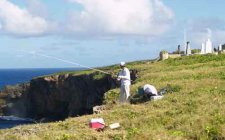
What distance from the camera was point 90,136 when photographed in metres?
16.2

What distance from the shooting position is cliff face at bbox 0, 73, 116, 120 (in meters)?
78.7

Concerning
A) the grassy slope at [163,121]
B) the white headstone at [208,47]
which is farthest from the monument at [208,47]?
the grassy slope at [163,121]

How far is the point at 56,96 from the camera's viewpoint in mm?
96312

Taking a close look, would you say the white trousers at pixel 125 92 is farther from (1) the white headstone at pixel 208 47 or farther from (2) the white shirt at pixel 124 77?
(1) the white headstone at pixel 208 47

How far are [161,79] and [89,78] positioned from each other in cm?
4680

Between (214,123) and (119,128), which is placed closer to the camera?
(214,123)

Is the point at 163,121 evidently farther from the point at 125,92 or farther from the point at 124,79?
the point at 125,92

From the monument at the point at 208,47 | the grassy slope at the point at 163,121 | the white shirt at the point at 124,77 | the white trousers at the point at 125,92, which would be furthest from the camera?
the monument at the point at 208,47

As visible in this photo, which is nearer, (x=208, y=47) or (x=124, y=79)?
(x=124, y=79)

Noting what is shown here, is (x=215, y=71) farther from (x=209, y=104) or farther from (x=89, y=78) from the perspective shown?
(x=89, y=78)

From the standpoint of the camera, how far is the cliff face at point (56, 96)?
78.7m

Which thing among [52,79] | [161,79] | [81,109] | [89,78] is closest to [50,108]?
[52,79]

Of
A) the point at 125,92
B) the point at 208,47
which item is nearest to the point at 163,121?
the point at 125,92

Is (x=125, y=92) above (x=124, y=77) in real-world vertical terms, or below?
below
